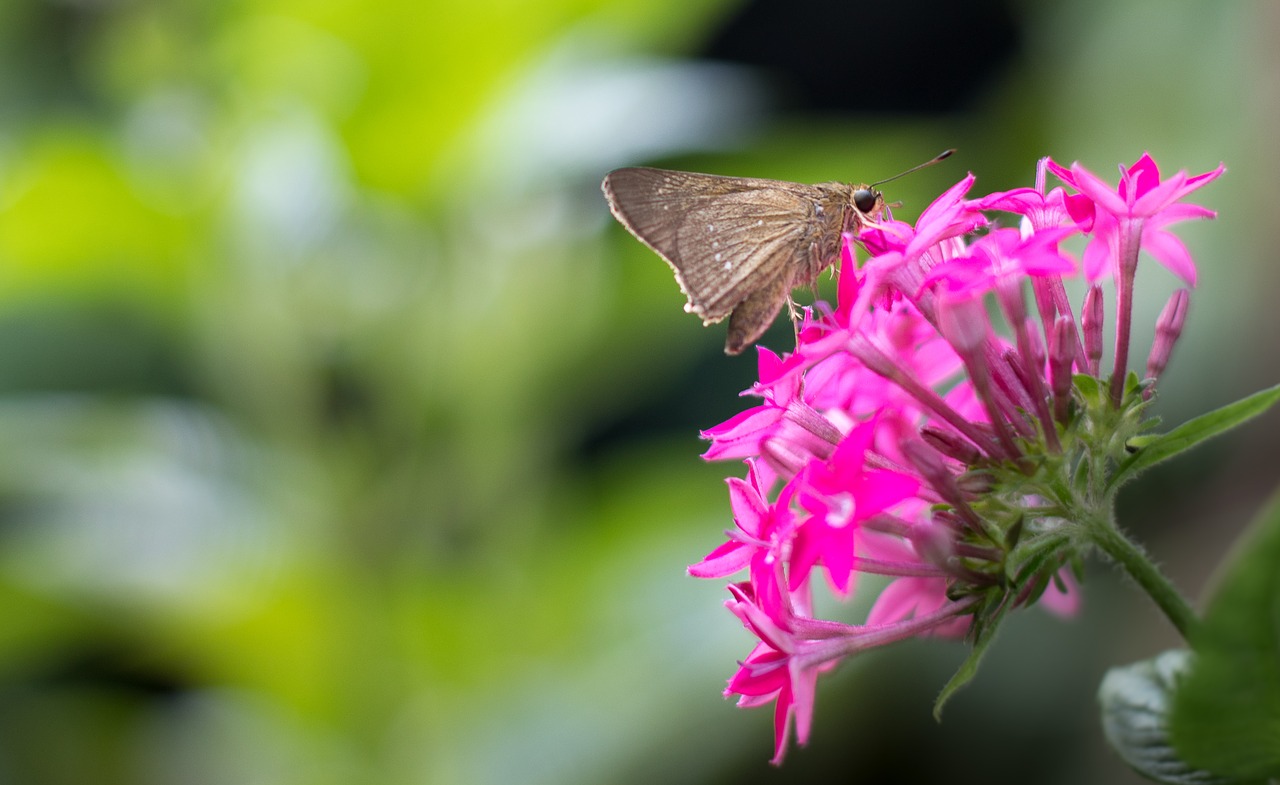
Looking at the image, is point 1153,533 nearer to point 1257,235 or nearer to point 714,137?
point 1257,235

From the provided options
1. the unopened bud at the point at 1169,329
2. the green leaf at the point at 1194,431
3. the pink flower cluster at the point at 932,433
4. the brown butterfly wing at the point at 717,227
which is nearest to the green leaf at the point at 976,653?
the pink flower cluster at the point at 932,433

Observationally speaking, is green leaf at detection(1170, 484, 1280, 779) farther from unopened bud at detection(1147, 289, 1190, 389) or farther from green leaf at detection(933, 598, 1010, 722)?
unopened bud at detection(1147, 289, 1190, 389)

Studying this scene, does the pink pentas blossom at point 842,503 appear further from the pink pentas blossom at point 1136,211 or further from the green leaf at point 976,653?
the pink pentas blossom at point 1136,211

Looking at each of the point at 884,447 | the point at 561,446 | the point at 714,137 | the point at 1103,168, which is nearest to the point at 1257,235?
the point at 1103,168

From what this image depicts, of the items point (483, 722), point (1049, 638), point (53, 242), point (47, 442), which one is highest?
point (53, 242)

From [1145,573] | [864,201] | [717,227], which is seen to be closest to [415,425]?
[717,227]

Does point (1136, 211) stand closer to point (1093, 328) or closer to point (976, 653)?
point (1093, 328)
